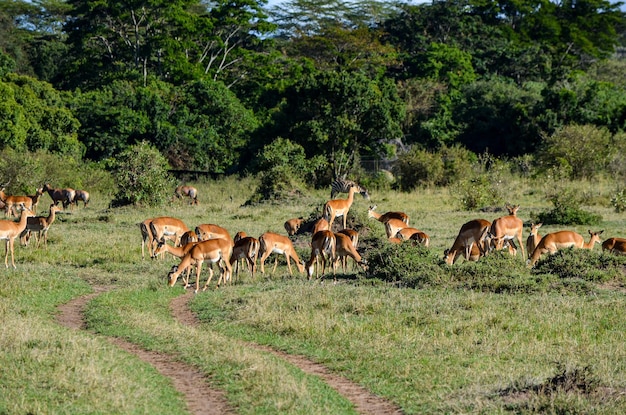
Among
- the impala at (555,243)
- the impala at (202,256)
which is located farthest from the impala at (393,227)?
the impala at (202,256)

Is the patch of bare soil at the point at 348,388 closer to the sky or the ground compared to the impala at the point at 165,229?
closer to the ground

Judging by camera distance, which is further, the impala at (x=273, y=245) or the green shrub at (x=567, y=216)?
the green shrub at (x=567, y=216)

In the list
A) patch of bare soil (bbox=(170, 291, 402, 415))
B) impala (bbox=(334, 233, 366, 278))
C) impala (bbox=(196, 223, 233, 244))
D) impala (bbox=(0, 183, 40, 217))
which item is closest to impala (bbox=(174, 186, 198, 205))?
impala (bbox=(0, 183, 40, 217))

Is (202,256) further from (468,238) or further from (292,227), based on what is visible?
(292,227)

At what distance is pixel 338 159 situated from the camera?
33.4 m

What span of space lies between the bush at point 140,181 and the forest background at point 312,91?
1.63ft

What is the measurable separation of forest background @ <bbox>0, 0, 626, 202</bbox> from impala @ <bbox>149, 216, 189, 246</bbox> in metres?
9.48

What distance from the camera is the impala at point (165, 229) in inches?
618

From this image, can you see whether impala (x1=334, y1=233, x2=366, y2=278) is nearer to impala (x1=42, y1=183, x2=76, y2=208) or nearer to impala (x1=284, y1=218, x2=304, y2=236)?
impala (x1=284, y1=218, x2=304, y2=236)

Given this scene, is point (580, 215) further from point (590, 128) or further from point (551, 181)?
point (590, 128)

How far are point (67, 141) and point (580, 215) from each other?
1866 centimetres

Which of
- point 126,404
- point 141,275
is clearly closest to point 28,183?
point 141,275

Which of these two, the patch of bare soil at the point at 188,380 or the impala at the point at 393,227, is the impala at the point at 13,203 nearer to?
the impala at the point at 393,227

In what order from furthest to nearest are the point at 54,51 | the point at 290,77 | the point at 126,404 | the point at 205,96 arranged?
the point at 54,51 < the point at 290,77 < the point at 205,96 < the point at 126,404
